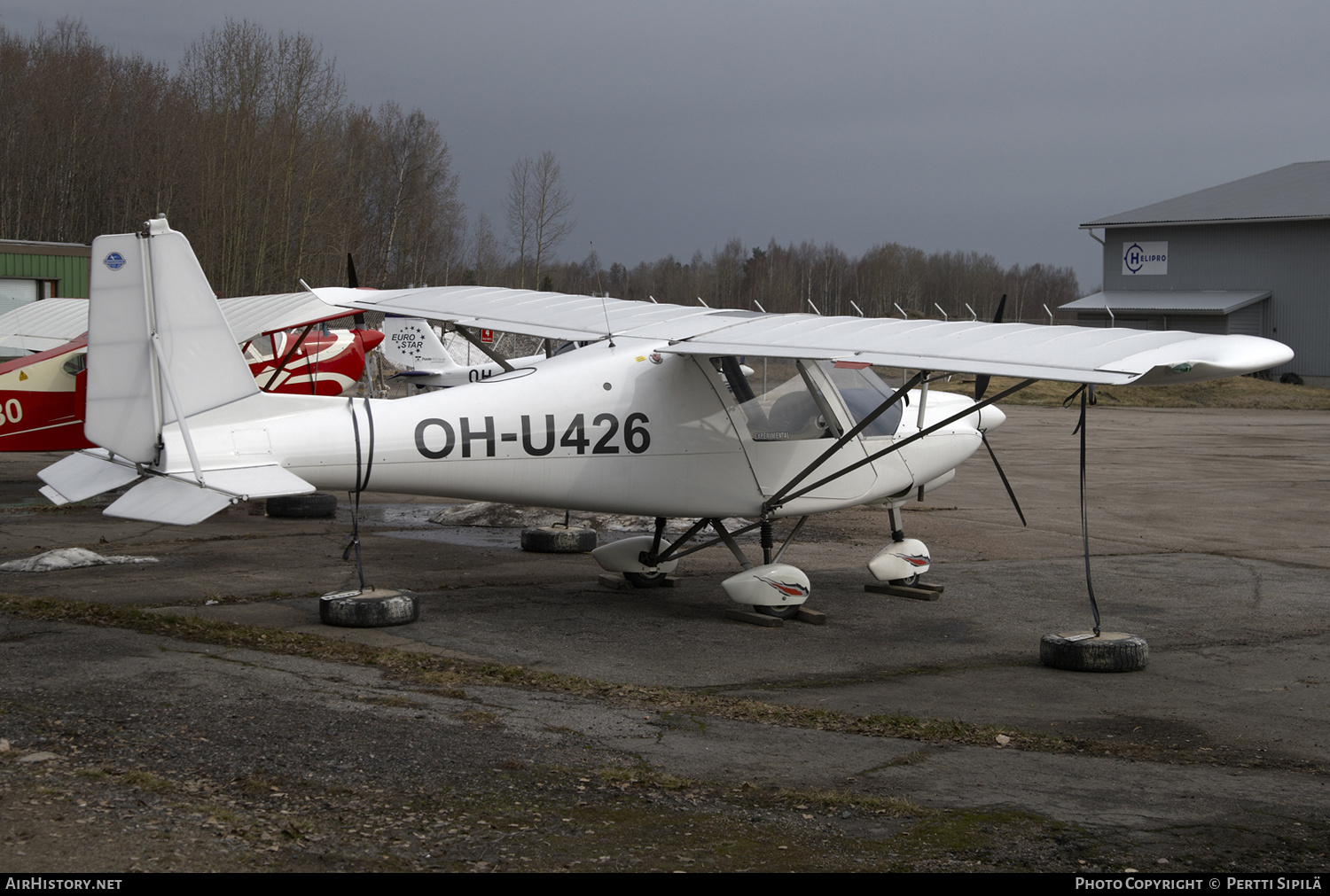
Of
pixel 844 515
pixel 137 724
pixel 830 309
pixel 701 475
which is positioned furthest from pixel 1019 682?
pixel 830 309

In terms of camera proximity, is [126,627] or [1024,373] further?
[126,627]

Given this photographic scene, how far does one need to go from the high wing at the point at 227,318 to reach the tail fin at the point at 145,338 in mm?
3632

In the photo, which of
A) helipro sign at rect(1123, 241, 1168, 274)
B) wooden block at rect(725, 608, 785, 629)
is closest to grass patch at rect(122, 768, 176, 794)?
wooden block at rect(725, 608, 785, 629)

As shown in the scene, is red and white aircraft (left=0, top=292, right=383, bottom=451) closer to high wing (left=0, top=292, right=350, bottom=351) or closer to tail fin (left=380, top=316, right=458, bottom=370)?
high wing (left=0, top=292, right=350, bottom=351)

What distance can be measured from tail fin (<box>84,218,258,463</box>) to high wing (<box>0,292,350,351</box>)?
3.63m

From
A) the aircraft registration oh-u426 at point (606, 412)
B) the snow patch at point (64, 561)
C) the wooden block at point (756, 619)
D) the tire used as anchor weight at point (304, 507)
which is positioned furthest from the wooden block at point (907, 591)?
the tire used as anchor weight at point (304, 507)

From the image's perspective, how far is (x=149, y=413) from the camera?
741cm

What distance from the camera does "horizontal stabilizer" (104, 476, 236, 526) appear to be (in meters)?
6.73

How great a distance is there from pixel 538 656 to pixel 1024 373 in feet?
12.3

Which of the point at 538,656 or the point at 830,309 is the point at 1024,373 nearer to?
the point at 538,656

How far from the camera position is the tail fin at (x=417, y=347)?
32719 mm

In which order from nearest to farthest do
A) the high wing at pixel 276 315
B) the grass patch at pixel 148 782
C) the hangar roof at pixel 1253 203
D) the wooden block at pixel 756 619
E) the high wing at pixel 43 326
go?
1. the grass patch at pixel 148 782
2. the wooden block at pixel 756 619
3. the high wing at pixel 276 315
4. the high wing at pixel 43 326
5. the hangar roof at pixel 1253 203

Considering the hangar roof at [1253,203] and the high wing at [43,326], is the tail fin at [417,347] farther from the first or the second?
the hangar roof at [1253,203]

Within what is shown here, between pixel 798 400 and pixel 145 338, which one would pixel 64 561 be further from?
pixel 798 400
